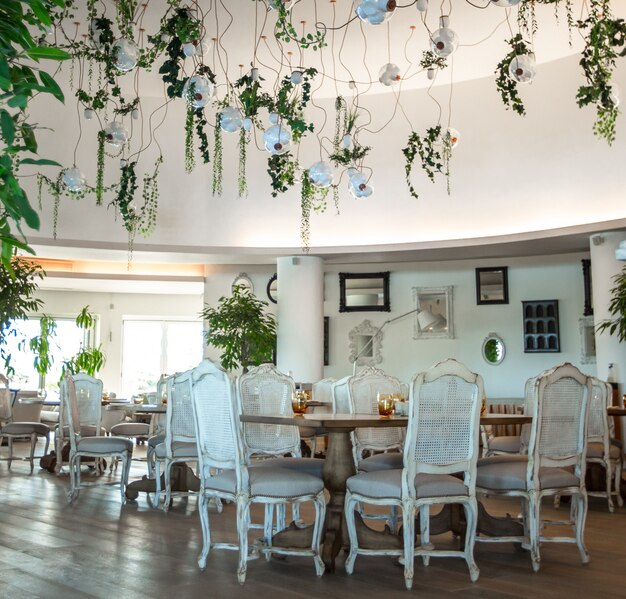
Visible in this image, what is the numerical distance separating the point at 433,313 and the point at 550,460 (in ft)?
21.7

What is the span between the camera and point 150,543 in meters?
4.50

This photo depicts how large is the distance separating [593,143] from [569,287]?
1954 mm

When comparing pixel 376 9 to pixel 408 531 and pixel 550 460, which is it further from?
pixel 408 531

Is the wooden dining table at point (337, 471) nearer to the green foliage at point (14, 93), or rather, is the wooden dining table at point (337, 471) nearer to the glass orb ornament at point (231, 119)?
the glass orb ornament at point (231, 119)

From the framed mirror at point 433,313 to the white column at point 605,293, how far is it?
2.26m

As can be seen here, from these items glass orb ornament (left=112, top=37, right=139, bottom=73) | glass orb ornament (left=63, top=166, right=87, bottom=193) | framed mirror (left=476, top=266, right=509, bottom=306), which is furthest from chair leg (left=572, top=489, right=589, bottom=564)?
framed mirror (left=476, top=266, right=509, bottom=306)

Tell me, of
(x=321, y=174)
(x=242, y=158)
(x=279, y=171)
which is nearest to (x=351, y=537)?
(x=321, y=174)

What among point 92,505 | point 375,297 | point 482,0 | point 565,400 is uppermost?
point 482,0

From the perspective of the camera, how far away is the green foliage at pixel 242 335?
10344 mm

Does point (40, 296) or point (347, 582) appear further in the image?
point (40, 296)

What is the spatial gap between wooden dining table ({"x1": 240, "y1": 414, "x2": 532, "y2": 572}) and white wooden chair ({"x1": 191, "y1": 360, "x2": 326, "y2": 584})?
0.33 feet

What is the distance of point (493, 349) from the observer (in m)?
10.1

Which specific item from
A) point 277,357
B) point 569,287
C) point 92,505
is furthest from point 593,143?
point 92,505

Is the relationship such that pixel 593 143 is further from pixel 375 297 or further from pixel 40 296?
pixel 40 296
